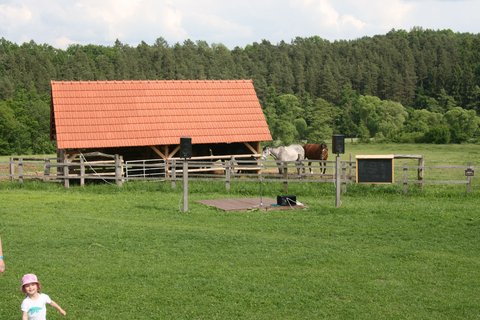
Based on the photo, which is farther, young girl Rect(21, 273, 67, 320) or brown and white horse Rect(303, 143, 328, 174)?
brown and white horse Rect(303, 143, 328, 174)

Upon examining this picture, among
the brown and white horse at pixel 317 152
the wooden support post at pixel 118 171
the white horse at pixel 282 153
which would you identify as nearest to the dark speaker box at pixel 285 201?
the wooden support post at pixel 118 171

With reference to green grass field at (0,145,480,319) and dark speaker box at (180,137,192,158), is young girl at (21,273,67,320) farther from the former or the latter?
dark speaker box at (180,137,192,158)

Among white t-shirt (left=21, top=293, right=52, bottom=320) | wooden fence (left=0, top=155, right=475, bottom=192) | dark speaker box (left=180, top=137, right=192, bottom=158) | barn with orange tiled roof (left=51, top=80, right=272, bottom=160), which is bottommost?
white t-shirt (left=21, top=293, right=52, bottom=320)

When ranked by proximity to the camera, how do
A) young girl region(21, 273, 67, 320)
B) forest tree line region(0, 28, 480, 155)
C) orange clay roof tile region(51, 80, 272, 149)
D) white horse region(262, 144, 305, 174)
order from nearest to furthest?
young girl region(21, 273, 67, 320) → orange clay roof tile region(51, 80, 272, 149) → white horse region(262, 144, 305, 174) → forest tree line region(0, 28, 480, 155)

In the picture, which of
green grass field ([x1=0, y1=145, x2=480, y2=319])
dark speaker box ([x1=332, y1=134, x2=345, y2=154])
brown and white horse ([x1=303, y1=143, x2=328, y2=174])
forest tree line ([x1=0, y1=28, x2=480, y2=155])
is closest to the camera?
green grass field ([x1=0, y1=145, x2=480, y2=319])

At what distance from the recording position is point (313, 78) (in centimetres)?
10281

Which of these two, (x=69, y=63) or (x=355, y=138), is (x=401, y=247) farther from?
(x=69, y=63)

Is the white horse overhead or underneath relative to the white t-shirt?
overhead

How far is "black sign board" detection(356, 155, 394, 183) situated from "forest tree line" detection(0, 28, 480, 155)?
49285 millimetres

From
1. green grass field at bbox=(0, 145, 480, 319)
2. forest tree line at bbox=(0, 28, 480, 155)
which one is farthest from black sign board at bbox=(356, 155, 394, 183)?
forest tree line at bbox=(0, 28, 480, 155)

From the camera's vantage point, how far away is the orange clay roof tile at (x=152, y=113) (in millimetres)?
26203

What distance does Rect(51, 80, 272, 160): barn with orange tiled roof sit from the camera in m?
26.2

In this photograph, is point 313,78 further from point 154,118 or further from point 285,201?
point 285,201

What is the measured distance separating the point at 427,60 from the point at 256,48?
31.2m
